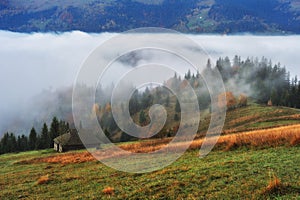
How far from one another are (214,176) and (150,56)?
12105 millimetres

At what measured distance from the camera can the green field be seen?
19.2m

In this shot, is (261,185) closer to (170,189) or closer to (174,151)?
(170,189)

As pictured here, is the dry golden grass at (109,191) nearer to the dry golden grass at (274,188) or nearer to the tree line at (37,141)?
the dry golden grass at (274,188)

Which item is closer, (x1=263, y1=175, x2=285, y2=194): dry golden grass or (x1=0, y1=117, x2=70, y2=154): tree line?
(x1=263, y1=175, x2=285, y2=194): dry golden grass

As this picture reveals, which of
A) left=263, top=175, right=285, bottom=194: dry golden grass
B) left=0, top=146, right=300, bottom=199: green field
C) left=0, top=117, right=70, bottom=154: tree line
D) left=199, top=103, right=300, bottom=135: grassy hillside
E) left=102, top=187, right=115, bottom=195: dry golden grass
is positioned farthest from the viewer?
left=0, top=117, right=70, bottom=154: tree line

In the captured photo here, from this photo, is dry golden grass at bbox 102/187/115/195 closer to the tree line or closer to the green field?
the green field

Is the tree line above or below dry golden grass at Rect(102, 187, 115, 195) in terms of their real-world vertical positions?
above

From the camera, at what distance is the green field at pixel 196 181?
19.2m

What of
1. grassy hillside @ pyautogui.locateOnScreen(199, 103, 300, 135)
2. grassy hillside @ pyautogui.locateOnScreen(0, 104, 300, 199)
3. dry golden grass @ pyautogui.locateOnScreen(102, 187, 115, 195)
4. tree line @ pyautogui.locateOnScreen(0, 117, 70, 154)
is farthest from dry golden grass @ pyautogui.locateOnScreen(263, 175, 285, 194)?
tree line @ pyautogui.locateOnScreen(0, 117, 70, 154)

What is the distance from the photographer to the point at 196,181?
72.1ft

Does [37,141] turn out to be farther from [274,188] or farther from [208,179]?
[274,188]

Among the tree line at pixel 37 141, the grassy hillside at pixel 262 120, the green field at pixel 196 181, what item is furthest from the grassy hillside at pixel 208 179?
the tree line at pixel 37 141

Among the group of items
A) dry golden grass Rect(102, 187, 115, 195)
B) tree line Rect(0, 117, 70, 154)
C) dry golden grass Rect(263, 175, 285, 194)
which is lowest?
dry golden grass Rect(102, 187, 115, 195)

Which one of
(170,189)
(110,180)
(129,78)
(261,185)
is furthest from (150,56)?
(261,185)
